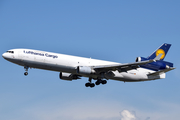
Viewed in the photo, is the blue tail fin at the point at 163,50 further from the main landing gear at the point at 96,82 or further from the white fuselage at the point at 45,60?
the white fuselage at the point at 45,60

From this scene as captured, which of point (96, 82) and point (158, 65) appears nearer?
point (158, 65)

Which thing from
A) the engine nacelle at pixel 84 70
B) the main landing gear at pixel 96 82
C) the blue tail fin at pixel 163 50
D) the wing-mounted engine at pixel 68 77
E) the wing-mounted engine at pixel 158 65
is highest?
the blue tail fin at pixel 163 50

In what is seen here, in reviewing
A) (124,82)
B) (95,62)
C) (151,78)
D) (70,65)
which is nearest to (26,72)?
(70,65)

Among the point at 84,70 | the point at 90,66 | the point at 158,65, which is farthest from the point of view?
the point at 158,65

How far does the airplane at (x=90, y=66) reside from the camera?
4775 cm

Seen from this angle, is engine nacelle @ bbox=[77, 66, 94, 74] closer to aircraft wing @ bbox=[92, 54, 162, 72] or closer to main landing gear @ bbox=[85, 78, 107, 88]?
aircraft wing @ bbox=[92, 54, 162, 72]

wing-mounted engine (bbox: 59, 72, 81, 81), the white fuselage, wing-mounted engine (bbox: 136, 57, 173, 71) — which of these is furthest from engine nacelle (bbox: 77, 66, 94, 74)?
wing-mounted engine (bbox: 136, 57, 173, 71)

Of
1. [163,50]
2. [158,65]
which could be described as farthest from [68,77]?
[163,50]

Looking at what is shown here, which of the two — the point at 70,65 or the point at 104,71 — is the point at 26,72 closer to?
the point at 70,65

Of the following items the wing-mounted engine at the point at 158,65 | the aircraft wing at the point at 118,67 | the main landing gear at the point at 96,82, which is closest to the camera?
the aircraft wing at the point at 118,67

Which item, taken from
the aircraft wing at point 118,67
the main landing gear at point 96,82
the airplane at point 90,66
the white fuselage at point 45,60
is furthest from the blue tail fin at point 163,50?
the white fuselage at point 45,60

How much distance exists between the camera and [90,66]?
166 ft

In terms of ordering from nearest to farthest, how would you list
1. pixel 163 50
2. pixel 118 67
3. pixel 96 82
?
pixel 118 67 < pixel 96 82 < pixel 163 50

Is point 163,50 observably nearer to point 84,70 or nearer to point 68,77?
point 84,70
